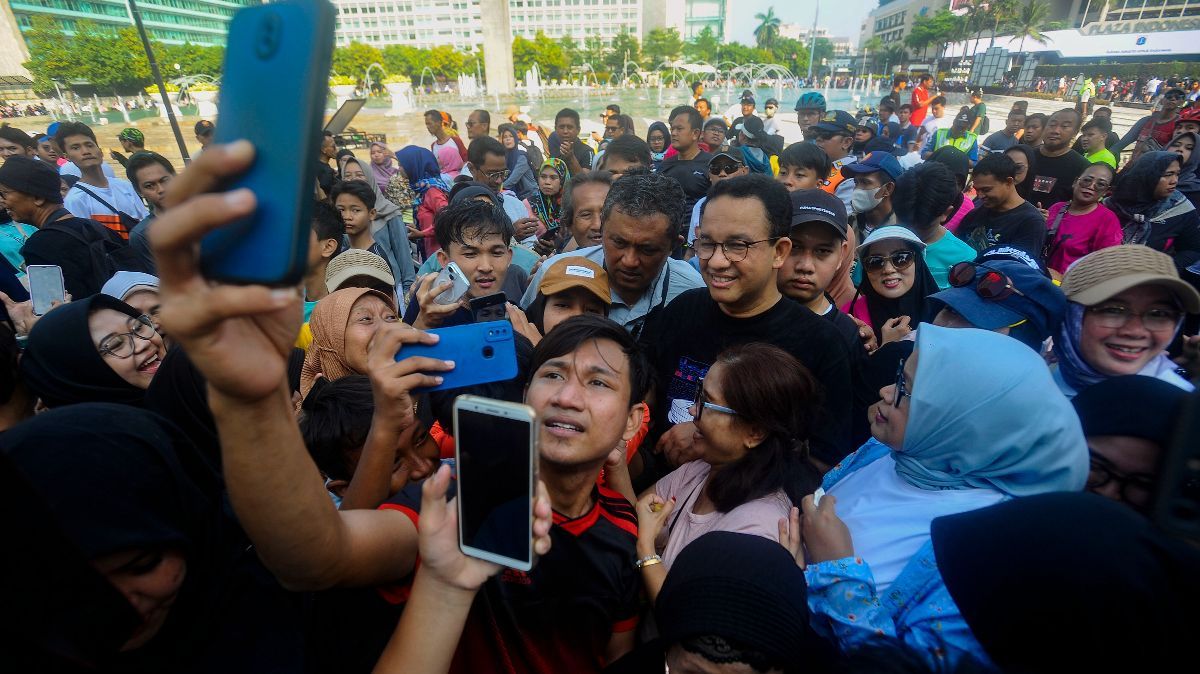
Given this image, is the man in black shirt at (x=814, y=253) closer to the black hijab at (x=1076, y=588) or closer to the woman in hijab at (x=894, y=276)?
the woman in hijab at (x=894, y=276)

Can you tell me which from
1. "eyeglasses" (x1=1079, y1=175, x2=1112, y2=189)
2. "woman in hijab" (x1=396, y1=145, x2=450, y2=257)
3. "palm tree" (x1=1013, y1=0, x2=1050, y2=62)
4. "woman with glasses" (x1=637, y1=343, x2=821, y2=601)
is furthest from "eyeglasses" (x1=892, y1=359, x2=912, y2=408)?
"palm tree" (x1=1013, y1=0, x2=1050, y2=62)

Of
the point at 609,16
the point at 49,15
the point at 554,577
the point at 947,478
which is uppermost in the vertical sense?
the point at 609,16

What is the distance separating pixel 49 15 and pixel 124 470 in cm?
7715

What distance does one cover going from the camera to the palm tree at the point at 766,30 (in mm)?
104562

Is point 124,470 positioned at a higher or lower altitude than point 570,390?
higher

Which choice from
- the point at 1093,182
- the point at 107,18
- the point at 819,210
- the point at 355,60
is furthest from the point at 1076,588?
the point at 107,18

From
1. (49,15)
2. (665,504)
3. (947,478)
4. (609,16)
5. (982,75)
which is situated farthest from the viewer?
(609,16)

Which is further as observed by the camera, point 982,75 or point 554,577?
point 982,75

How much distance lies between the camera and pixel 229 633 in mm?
1299

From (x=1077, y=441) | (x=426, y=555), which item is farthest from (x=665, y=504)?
(x=1077, y=441)

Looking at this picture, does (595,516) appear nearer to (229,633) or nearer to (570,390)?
(570,390)

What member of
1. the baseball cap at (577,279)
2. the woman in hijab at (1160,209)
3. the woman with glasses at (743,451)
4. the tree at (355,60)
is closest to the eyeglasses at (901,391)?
the woman with glasses at (743,451)

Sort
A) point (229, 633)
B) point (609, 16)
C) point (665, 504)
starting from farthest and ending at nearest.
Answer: point (609, 16), point (665, 504), point (229, 633)

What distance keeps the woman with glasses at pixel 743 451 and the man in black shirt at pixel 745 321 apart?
229mm
